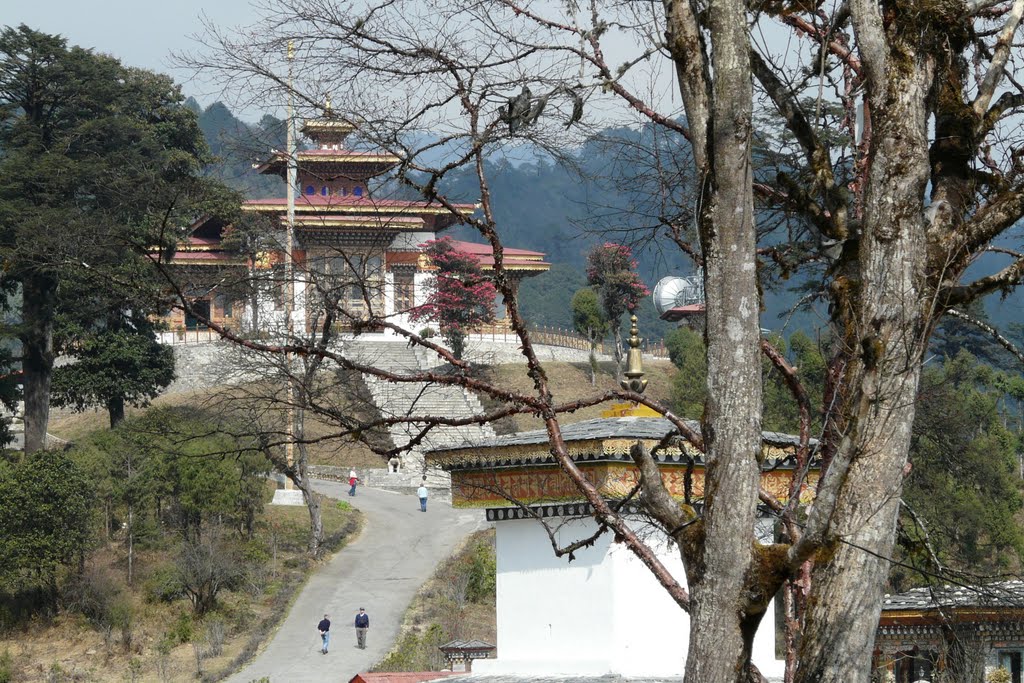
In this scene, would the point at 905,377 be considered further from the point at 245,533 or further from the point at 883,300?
the point at 245,533

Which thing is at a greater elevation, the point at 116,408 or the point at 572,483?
the point at 116,408

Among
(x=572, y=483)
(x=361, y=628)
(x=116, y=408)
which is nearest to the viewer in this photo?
(x=572, y=483)

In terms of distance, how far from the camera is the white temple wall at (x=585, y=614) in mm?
9188

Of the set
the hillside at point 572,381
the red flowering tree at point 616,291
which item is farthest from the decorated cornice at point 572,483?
the red flowering tree at point 616,291

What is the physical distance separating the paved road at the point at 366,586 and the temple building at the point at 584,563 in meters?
13.8

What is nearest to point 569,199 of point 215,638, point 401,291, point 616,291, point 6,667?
point 401,291

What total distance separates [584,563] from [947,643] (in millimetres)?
8078

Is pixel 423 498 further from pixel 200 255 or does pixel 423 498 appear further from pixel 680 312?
pixel 680 312

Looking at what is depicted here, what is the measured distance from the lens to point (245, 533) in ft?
103

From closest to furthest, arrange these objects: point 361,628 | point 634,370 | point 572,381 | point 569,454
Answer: point 569,454 → point 634,370 → point 361,628 → point 572,381

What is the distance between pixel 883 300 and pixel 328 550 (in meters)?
28.1

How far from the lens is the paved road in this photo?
78.1 feet

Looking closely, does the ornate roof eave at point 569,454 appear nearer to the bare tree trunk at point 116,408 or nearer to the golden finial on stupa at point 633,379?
the golden finial on stupa at point 633,379

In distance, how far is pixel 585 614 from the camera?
941cm
